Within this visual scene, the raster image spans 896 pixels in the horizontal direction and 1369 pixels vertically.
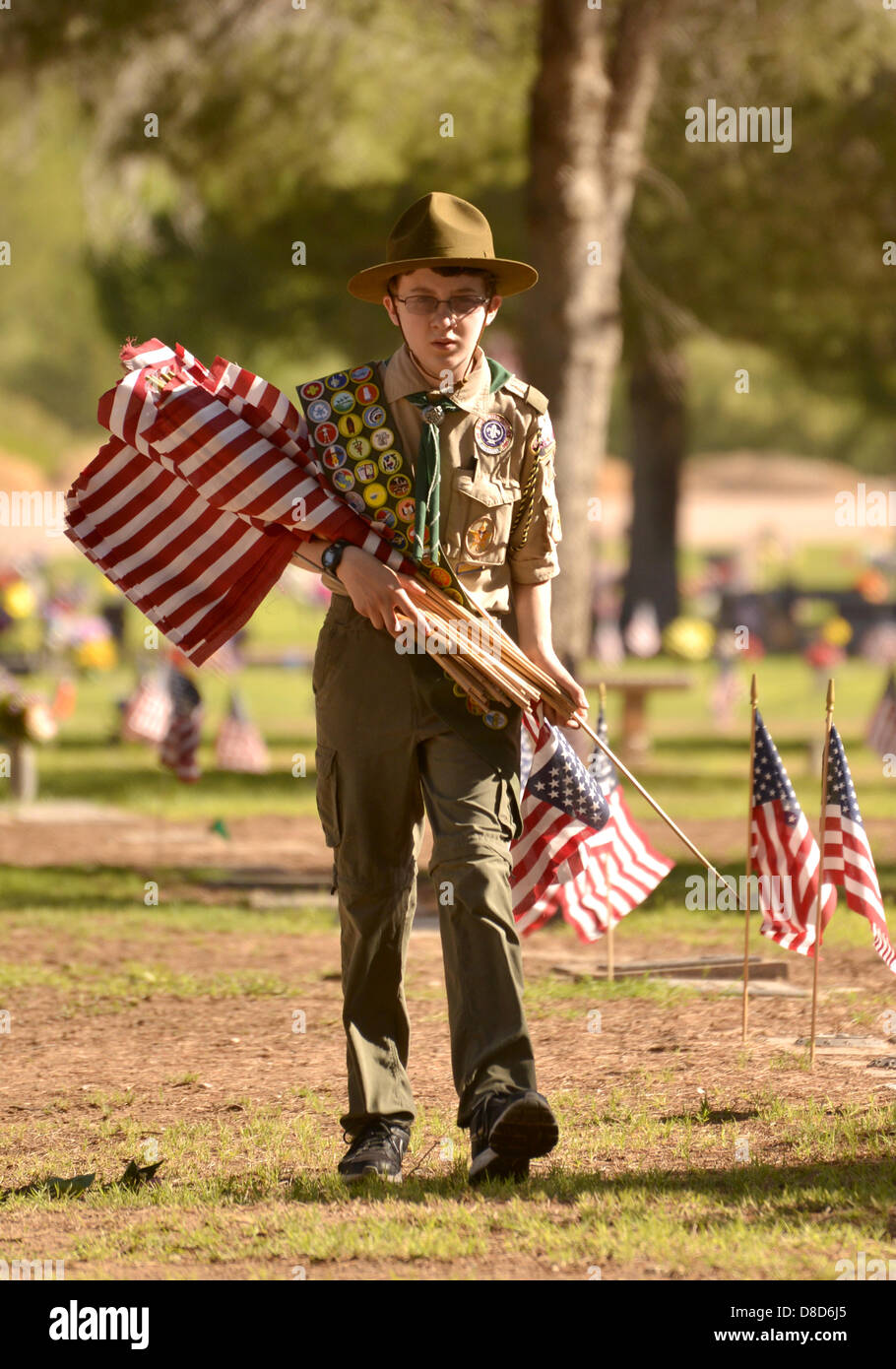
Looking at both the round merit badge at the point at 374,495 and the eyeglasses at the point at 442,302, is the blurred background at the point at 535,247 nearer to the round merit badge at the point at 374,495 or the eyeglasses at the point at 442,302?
the round merit badge at the point at 374,495

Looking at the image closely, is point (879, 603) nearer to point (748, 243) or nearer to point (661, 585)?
point (661, 585)

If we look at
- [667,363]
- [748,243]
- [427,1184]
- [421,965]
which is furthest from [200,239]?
[427,1184]

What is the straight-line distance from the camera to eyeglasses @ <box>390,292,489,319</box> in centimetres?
503

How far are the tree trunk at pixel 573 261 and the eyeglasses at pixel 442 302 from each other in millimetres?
5212

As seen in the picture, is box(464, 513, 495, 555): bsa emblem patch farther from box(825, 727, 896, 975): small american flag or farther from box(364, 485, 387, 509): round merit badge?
box(825, 727, 896, 975): small american flag

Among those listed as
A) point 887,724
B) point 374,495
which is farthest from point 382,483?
point 887,724

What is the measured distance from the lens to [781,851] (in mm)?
6625

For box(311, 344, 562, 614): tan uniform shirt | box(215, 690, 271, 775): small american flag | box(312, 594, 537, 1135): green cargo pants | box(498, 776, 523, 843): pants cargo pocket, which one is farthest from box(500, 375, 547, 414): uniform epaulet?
box(215, 690, 271, 775): small american flag

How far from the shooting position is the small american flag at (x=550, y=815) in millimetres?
6590

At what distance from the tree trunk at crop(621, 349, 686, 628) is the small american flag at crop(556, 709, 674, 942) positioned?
23.4m

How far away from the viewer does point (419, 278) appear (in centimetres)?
504

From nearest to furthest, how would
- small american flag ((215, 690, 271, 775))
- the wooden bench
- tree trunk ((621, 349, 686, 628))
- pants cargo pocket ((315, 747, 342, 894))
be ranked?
pants cargo pocket ((315, 747, 342, 894)) → small american flag ((215, 690, 271, 775)) → the wooden bench → tree trunk ((621, 349, 686, 628))

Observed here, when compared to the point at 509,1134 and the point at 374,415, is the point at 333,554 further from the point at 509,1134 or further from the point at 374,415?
the point at 509,1134

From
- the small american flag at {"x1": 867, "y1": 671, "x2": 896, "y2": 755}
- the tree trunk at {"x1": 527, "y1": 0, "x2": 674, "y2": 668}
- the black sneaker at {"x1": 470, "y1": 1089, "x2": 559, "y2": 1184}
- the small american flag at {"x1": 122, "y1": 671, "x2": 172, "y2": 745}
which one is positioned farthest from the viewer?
the small american flag at {"x1": 122, "y1": 671, "x2": 172, "y2": 745}
